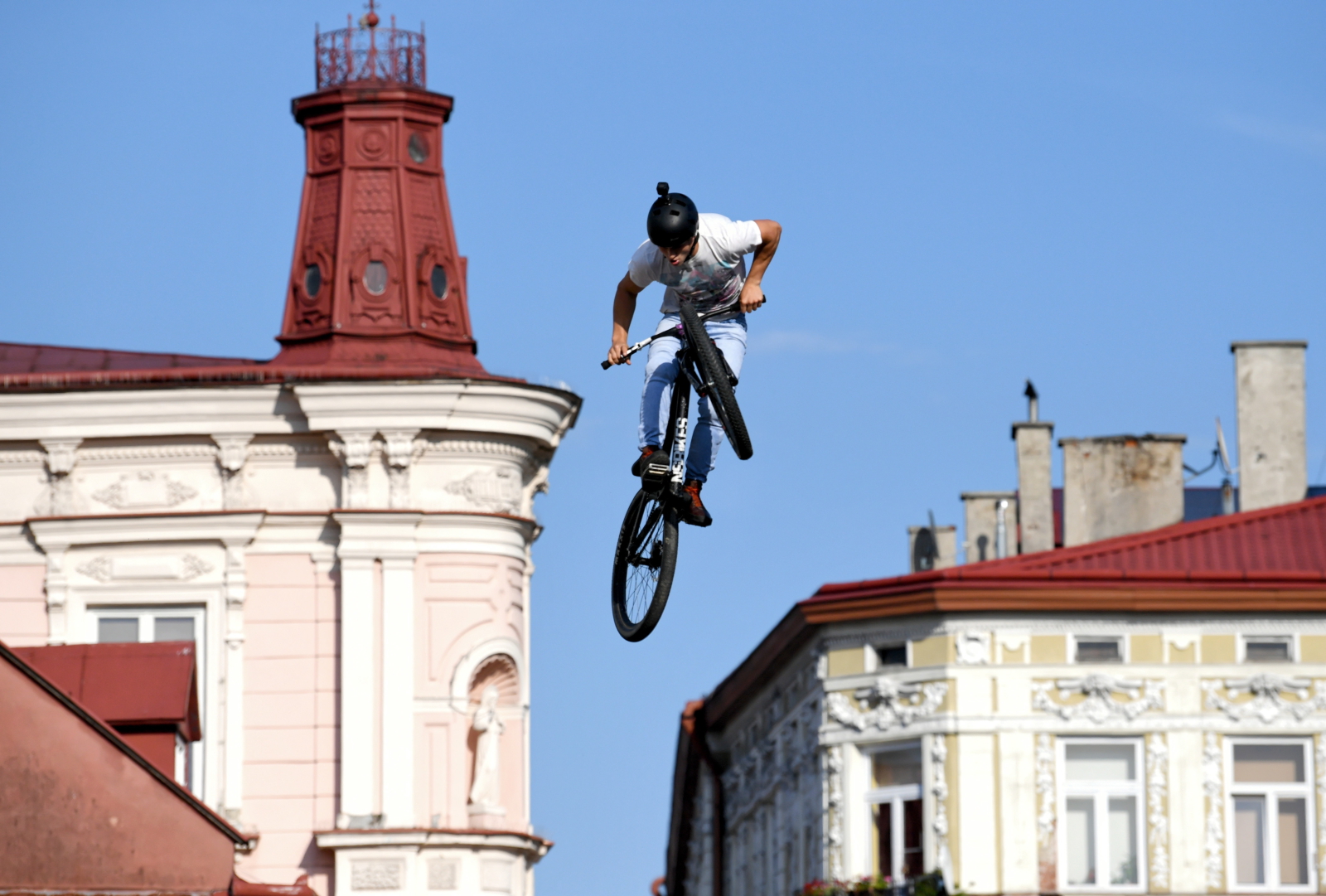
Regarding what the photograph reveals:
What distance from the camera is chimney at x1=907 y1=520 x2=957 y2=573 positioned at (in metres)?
70.3

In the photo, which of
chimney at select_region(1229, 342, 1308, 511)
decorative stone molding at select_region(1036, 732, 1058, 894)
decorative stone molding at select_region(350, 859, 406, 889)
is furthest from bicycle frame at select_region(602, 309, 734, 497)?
chimney at select_region(1229, 342, 1308, 511)

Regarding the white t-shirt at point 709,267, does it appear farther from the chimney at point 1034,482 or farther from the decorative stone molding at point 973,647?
the chimney at point 1034,482

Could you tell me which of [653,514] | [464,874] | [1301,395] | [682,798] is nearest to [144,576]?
[464,874]

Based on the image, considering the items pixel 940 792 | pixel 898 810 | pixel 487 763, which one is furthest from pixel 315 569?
pixel 940 792

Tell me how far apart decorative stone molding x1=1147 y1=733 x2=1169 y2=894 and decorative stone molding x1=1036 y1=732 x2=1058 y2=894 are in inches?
59.2

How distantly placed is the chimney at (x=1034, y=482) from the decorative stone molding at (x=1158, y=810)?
632 inches

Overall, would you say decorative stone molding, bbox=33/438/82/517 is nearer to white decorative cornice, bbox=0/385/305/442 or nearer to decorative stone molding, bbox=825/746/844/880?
white decorative cornice, bbox=0/385/305/442

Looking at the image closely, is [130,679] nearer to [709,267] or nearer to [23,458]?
[23,458]

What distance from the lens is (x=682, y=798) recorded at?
85938 mm

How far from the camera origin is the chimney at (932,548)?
2768 inches

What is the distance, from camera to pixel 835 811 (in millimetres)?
52531

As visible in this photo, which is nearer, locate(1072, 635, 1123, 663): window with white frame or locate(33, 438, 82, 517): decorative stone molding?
locate(1072, 635, 1123, 663): window with white frame

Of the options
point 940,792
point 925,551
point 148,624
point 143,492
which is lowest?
point 940,792

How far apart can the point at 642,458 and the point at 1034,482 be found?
4466 cm
